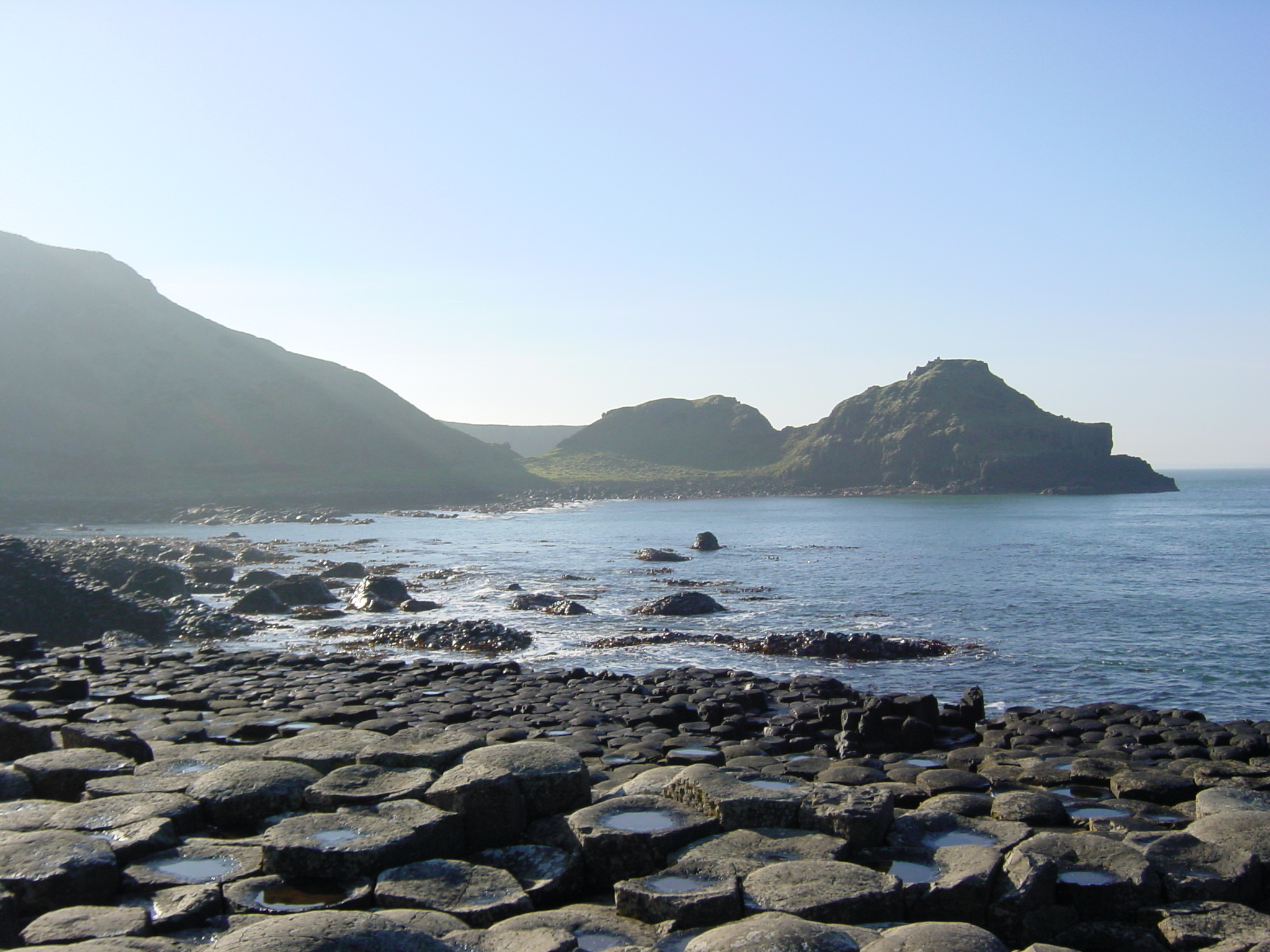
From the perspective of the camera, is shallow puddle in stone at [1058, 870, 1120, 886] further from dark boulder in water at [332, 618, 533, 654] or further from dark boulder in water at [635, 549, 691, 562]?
dark boulder in water at [635, 549, 691, 562]

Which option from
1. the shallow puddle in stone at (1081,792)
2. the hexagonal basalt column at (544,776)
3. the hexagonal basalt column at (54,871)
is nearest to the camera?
the hexagonal basalt column at (54,871)

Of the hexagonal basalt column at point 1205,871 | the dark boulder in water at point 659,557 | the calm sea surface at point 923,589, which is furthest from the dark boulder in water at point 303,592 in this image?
the hexagonal basalt column at point 1205,871

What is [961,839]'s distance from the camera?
8.94 m

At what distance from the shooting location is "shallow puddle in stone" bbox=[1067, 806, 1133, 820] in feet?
36.2

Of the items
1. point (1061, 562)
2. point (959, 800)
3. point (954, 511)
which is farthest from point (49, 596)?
point (954, 511)

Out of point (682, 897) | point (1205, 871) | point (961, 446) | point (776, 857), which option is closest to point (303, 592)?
point (776, 857)

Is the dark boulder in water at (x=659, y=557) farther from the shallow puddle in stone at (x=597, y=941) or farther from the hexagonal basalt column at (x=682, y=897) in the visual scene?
the shallow puddle in stone at (x=597, y=941)

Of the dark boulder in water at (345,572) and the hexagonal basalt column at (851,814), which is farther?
the dark boulder in water at (345,572)

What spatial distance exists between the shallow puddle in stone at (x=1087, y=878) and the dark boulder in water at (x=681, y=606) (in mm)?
28246

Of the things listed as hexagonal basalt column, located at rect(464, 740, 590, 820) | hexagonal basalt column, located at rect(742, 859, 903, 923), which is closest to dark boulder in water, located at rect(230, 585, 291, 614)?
hexagonal basalt column, located at rect(464, 740, 590, 820)

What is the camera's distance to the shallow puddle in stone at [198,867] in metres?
7.89

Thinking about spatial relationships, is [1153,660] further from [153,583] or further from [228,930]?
[153,583]

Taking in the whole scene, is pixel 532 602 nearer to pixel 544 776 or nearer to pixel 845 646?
pixel 845 646

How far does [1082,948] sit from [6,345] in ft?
572
